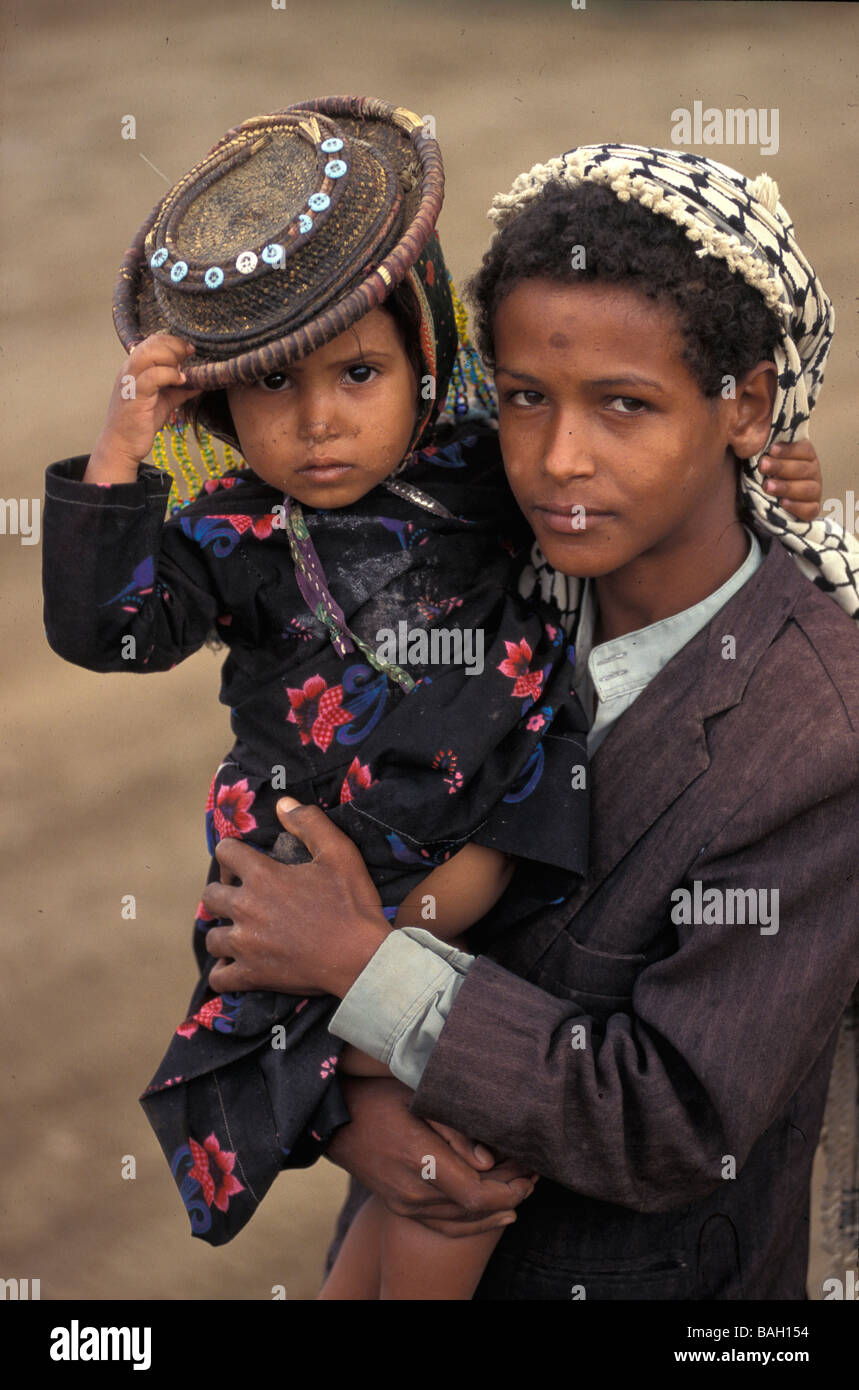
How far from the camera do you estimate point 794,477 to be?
1.99m

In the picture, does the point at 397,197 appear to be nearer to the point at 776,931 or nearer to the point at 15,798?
the point at 776,931

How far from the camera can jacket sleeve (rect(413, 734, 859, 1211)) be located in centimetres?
171

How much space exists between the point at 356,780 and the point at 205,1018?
0.44 meters

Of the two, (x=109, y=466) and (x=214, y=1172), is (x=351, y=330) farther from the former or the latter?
(x=214, y=1172)

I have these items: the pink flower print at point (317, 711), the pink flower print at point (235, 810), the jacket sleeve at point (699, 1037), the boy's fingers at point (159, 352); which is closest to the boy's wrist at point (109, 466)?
the boy's fingers at point (159, 352)

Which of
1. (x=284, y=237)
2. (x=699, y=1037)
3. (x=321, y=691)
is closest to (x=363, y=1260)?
(x=699, y=1037)

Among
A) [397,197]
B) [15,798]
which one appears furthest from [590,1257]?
[15,798]

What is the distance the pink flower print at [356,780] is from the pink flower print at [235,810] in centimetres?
18

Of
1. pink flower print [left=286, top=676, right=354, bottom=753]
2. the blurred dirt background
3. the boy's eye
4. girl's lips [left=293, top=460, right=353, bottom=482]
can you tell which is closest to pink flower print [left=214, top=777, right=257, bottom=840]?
pink flower print [left=286, top=676, right=354, bottom=753]

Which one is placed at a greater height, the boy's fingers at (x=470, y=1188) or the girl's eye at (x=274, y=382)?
the girl's eye at (x=274, y=382)

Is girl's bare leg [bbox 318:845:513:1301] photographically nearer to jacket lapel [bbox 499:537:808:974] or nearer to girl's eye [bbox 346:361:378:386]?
jacket lapel [bbox 499:537:808:974]

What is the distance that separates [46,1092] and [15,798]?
1169 mm

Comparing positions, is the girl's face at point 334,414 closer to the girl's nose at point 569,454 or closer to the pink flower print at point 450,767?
the girl's nose at point 569,454

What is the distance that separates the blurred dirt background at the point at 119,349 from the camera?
374cm
